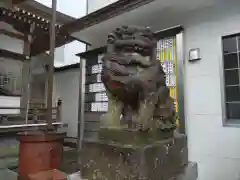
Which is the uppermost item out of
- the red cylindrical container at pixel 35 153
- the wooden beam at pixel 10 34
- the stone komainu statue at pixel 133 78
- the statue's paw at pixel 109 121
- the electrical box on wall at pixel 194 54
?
the wooden beam at pixel 10 34

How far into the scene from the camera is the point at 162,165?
1396mm

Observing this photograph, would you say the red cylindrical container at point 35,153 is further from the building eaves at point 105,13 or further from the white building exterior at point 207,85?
the white building exterior at point 207,85

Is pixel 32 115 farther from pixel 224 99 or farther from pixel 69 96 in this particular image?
pixel 224 99

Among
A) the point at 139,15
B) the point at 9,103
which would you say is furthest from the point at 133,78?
the point at 9,103

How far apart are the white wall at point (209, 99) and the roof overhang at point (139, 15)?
0.57 ft

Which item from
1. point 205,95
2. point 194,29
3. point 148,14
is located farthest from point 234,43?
point 148,14

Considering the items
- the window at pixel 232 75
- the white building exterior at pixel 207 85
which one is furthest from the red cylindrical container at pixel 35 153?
the window at pixel 232 75

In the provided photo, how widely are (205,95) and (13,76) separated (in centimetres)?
685

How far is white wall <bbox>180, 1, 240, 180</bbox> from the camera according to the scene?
227cm

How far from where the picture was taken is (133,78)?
4.62 ft

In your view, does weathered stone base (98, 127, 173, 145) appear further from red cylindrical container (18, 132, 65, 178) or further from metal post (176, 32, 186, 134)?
red cylindrical container (18, 132, 65, 178)

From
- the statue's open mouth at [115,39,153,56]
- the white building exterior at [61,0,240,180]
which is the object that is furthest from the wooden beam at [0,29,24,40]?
the statue's open mouth at [115,39,153,56]

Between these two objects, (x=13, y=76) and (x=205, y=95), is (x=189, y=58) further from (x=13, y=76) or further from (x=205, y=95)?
(x=13, y=76)

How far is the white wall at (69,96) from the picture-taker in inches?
A: 234
